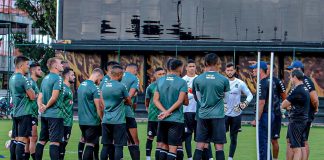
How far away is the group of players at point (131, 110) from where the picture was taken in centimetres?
1543

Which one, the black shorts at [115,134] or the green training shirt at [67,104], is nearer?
the black shorts at [115,134]

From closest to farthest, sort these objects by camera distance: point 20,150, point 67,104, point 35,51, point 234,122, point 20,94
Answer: point 20,150, point 20,94, point 67,104, point 234,122, point 35,51

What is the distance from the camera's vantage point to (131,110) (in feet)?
56.6

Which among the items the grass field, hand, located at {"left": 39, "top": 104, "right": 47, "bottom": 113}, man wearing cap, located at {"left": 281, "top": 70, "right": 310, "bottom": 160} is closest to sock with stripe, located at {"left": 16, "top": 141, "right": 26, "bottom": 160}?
hand, located at {"left": 39, "top": 104, "right": 47, "bottom": 113}

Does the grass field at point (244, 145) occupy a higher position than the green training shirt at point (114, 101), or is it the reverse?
the green training shirt at point (114, 101)

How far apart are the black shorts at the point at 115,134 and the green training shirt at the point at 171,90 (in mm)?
888

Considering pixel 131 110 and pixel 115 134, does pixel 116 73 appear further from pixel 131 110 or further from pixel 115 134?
pixel 131 110

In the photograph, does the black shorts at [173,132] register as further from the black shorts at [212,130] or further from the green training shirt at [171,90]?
the black shorts at [212,130]

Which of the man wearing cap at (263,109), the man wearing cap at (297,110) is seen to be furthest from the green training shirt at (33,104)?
the man wearing cap at (297,110)

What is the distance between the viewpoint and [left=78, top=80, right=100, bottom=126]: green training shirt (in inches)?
647

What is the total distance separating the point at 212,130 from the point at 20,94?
4275 mm

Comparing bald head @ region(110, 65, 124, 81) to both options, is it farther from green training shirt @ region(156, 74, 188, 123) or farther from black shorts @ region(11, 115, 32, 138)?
black shorts @ region(11, 115, 32, 138)

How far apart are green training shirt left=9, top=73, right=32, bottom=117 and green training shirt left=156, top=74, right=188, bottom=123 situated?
2908mm

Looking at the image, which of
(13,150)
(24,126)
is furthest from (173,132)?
(13,150)
